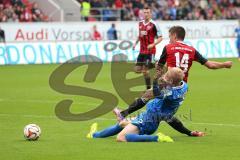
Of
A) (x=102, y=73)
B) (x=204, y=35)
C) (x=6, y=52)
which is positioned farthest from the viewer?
(x=204, y=35)

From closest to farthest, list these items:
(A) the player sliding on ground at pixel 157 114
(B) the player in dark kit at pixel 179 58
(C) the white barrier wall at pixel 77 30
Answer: (A) the player sliding on ground at pixel 157 114
(B) the player in dark kit at pixel 179 58
(C) the white barrier wall at pixel 77 30

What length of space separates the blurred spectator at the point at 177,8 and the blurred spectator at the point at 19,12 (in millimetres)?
4462

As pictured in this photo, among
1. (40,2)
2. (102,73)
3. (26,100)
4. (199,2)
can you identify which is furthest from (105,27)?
(26,100)

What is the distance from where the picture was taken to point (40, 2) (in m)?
43.3

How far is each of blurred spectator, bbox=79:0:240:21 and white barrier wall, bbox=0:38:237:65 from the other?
6.84 meters

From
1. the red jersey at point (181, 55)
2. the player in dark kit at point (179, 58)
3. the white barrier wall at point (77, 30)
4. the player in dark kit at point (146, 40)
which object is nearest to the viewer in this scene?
the player in dark kit at point (179, 58)

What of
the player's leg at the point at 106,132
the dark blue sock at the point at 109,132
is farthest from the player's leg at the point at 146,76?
the dark blue sock at the point at 109,132

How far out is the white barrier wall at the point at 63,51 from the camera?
3300 cm

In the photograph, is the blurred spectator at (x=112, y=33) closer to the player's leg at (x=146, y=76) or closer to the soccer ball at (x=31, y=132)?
the player's leg at (x=146, y=76)

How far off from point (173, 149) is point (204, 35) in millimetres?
34449

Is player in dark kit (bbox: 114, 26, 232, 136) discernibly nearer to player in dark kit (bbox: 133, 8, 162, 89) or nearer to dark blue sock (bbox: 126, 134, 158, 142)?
dark blue sock (bbox: 126, 134, 158, 142)

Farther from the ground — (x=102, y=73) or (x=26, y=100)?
(x=26, y=100)

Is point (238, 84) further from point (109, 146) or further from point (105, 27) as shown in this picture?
point (105, 27)

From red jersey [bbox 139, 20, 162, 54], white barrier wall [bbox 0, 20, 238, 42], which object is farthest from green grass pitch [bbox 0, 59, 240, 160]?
white barrier wall [bbox 0, 20, 238, 42]
